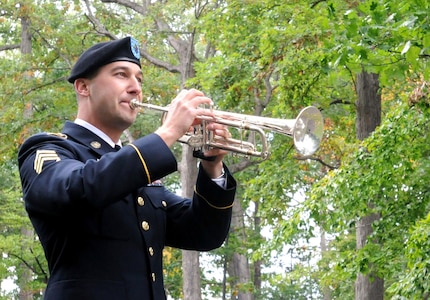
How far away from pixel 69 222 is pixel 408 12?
18.0 feet

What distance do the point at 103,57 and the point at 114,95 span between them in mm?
214

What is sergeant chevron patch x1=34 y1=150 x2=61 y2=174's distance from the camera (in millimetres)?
3722

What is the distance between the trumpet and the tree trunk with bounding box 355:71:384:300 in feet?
43.7

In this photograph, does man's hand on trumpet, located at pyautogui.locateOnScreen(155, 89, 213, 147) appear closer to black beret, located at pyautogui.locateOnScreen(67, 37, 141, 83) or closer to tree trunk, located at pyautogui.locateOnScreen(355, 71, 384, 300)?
black beret, located at pyautogui.locateOnScreen(67, 37, 141, 83)

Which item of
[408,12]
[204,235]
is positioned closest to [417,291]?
[408,12]

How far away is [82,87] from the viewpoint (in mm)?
4047

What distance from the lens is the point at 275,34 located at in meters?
16.3

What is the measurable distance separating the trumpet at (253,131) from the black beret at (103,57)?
23 cm

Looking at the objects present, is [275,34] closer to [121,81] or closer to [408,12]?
[408,12]

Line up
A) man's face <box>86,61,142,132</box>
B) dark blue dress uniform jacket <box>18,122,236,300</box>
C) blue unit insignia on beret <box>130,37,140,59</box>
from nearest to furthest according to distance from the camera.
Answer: dark blue dress uniform jacket <box>18,122,236,300</box> → man's face <box>86,61,142,132</box> → blue unit insignia on beret <box>130,37,140,59</box>

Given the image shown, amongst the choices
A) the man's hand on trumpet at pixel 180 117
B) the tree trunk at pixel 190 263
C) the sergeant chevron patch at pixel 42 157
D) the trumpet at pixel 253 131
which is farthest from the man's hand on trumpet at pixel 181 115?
the tree trunk at pixel 190 263

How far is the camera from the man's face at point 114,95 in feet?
12.8

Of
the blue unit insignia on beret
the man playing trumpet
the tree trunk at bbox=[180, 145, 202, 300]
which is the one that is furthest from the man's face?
the tree trunk at bbox=[180, 145, 202, 300]

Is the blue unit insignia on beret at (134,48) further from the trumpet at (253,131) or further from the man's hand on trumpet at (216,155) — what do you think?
the man's hand on trumpet at (216,155)
